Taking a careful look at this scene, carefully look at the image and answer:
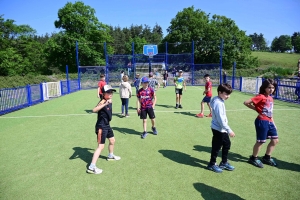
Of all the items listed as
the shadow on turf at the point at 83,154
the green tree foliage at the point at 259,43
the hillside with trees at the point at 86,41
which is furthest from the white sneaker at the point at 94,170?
the green tree foliage at the point at 259,43

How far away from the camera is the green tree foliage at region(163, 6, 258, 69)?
135 ft

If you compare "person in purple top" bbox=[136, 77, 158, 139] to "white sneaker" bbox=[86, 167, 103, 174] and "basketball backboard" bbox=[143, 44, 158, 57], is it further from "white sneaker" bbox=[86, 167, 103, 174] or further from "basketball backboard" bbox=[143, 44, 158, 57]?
"basketball backboard" bbox=[143, 44, 158, 57]

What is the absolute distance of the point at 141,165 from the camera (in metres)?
4.37

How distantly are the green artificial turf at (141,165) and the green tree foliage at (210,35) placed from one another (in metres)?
35.5

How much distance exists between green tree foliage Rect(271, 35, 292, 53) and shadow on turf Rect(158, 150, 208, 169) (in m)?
135

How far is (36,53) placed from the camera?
146 feet

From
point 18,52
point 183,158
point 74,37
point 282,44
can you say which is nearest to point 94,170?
point 183,158

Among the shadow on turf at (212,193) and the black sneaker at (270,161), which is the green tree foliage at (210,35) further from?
the shadow on turf at (212,193)

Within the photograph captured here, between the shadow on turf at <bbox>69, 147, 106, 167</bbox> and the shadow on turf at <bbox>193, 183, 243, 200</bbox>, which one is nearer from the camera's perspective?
the shadow on turf at <bbox>193, 183, 243, 200</bbox>

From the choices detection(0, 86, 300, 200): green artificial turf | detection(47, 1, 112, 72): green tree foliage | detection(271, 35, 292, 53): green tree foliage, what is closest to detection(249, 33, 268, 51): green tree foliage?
detection(271, 35, 292, 53): green tree foliage

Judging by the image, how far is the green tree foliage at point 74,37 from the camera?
38.7 meters

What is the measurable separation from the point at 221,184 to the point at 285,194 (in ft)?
3.16

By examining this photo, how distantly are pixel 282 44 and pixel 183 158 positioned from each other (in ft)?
453

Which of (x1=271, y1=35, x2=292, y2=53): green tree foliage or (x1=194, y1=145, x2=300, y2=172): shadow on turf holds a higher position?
(x1=271, y1=35, x2=292, y2=53): green tree foliage
